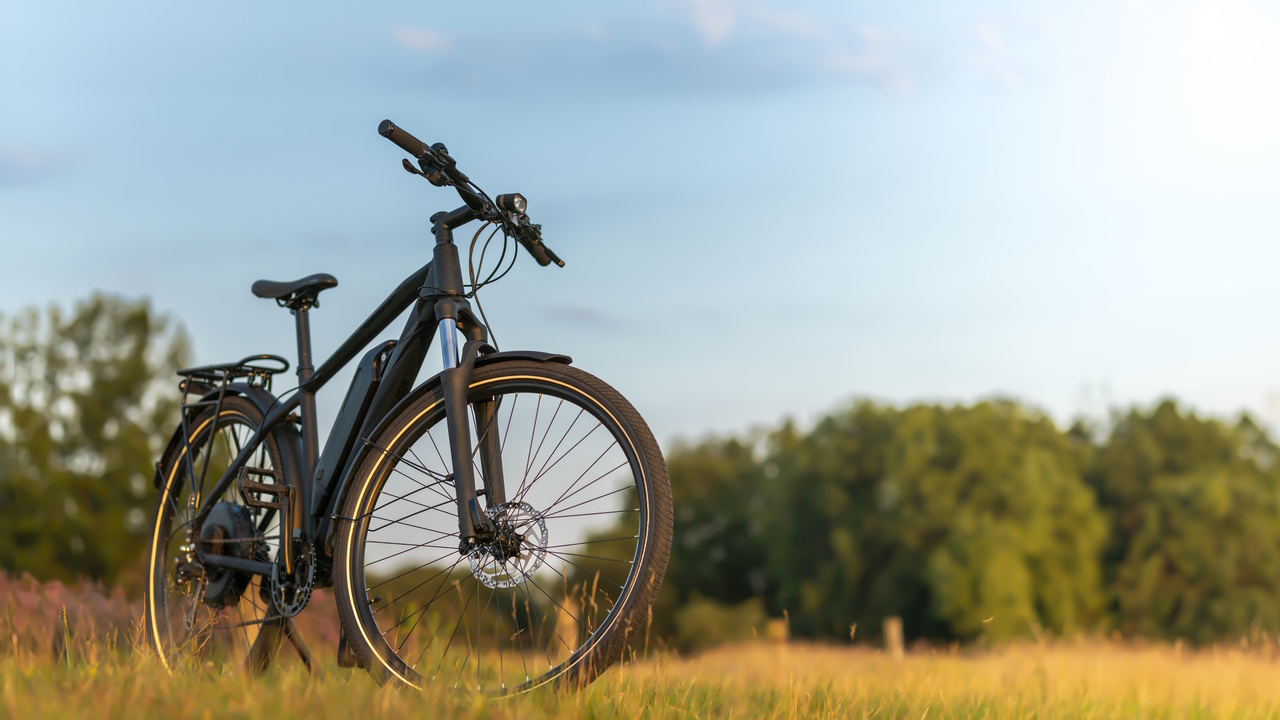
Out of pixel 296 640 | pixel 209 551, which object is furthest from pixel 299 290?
pixel 296 640

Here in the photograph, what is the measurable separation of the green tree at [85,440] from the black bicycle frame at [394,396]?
74.9ft

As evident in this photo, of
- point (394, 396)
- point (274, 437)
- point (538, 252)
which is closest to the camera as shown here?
point (538, 252)

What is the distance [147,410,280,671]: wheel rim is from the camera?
4398mm

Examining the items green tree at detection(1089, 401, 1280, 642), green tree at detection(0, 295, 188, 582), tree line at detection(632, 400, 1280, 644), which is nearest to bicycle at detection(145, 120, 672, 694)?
green tree at detection(0, 295, 188, 582)

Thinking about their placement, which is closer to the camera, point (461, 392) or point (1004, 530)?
point (461, 392)

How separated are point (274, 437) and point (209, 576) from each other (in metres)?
0.67

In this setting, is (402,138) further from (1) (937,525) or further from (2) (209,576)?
(1) (937,525)

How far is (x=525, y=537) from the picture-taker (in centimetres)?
338

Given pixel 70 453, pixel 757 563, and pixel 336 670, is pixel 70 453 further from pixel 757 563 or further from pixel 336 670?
pixel 336 670

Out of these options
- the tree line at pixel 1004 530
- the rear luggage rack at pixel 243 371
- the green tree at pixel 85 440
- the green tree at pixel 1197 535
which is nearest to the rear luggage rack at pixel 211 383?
the rear luggage rack at pixel 243 371

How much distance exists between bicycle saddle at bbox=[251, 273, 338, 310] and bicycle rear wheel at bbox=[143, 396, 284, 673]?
503 mm

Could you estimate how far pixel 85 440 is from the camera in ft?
98.6

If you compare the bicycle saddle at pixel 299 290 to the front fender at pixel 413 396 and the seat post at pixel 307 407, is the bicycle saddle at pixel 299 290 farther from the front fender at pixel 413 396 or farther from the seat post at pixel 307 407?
the front fender at pixel 413 396

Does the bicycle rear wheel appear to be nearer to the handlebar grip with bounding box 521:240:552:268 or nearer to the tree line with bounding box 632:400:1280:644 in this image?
the handlebar grip with bounding box 521:240:552:268
